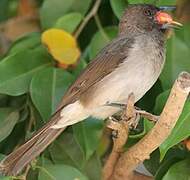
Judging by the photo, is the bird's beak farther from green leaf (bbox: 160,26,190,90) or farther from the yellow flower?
the yellow flower

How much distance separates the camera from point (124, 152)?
2096 mm

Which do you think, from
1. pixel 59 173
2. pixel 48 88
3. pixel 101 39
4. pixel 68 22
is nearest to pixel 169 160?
pixel 59 173

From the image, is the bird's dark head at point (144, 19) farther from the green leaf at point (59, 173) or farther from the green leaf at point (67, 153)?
the green leaf at point (59, 173)

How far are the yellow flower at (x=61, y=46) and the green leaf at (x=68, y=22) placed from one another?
10cm

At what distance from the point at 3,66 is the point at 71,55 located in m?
0.24

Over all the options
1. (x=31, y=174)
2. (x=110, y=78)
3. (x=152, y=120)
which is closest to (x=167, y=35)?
(x=110, y=78)

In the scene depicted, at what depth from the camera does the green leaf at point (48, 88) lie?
7.50ft

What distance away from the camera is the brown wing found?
2268 mm

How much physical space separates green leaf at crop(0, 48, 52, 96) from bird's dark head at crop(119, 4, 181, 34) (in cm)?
31

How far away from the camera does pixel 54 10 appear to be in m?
2.69

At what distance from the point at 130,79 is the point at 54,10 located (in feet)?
1.85

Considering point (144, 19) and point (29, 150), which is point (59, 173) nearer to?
point (29, 150)

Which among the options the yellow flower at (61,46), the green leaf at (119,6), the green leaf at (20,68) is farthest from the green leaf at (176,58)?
the green leaf at (20,68)

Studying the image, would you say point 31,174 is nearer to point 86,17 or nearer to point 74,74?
→ point 74,74
